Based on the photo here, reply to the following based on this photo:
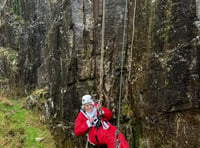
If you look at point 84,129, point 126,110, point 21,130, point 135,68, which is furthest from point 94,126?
point 21,130

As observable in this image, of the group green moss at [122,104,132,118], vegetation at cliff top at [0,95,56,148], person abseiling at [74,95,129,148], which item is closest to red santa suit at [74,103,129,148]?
person abseiling at [74,95,129,148]

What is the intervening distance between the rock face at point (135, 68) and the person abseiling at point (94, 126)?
2.83ft

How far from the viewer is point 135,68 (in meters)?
4.72

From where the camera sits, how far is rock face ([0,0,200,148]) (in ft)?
12.6

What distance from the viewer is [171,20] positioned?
397cm

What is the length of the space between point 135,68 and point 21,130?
15.8ft

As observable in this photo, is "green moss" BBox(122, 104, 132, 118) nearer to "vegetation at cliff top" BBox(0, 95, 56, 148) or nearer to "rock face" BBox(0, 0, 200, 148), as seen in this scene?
"rock face" BBox(0, 0, 200, 148)

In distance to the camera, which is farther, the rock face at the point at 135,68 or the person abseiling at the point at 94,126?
the person abseiling at the point at 94,126

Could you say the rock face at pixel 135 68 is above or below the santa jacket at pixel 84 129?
above

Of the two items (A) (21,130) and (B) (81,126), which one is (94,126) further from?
Answer: (A) (21,130)

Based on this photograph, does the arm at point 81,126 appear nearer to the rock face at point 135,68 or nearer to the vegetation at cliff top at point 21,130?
the rock face at point 135,68

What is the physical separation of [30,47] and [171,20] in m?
7.11

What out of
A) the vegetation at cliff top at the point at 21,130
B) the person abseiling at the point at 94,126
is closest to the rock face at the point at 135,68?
the vegetation at cliff top at the point at 21,130

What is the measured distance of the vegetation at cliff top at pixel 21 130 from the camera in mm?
6102
